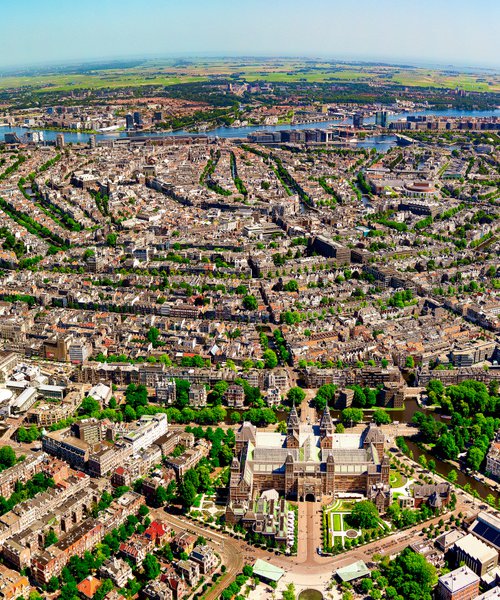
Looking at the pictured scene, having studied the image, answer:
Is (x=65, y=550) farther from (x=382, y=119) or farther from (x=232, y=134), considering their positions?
(x=382, y=119)

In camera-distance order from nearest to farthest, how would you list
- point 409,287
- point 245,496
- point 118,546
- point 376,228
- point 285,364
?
point 118,546
point 245,496
point 285,364
point 409,287
point 376,228

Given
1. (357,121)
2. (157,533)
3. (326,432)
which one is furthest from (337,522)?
(357,121)

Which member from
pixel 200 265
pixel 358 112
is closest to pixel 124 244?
pixel 200 265

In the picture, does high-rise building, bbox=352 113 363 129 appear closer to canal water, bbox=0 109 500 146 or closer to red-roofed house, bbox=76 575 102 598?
canal water, bbox=0 109 500 146

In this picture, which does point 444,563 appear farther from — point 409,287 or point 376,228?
point 376,228

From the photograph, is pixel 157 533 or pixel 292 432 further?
pixel 292 432

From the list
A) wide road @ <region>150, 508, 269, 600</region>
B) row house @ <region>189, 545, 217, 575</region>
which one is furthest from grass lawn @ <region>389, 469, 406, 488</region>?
row house @ <region>189, 545, 217, 575</region>

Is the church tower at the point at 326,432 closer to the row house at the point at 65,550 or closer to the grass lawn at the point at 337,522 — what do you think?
the grass lawn at the point at 337,522
